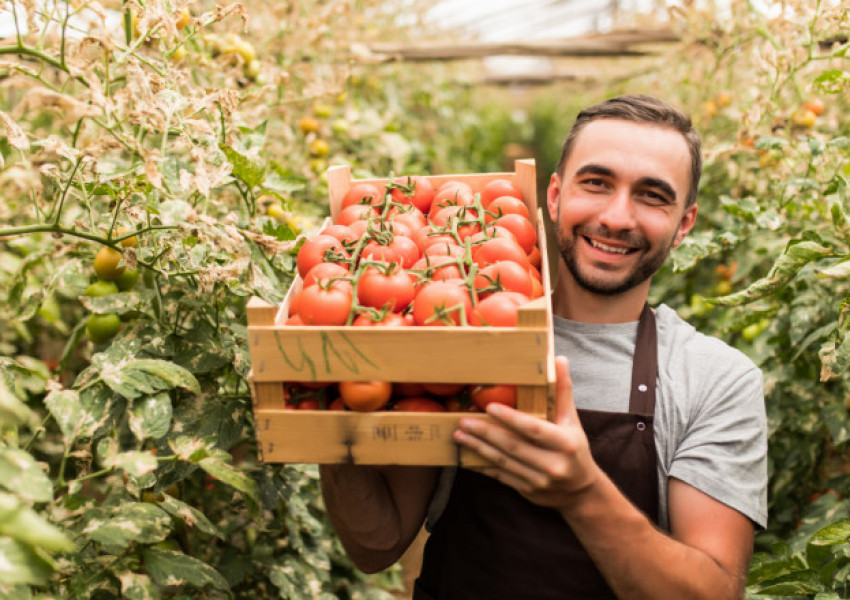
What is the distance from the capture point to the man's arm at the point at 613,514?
42.9 inches

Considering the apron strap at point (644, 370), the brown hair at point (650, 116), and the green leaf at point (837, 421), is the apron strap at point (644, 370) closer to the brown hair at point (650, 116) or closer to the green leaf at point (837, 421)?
the brown hair at point (650, 116)

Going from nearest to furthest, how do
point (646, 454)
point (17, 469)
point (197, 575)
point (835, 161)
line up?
point (17, 469), point (197, 575), point (646, 454), point (835, 161)

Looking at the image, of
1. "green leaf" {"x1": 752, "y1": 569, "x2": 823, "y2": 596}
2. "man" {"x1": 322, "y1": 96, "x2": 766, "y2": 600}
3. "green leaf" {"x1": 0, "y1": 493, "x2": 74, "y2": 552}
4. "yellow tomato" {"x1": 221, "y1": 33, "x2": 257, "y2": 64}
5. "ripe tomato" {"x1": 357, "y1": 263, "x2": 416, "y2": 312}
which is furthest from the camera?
"yellow tomato" {"x1": 221, "y1": 33, "x2": 257, "y2": 64}

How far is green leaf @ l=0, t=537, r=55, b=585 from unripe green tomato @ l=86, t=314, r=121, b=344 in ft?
→ 2.80

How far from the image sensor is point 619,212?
1.41 meters

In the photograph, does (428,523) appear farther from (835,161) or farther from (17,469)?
(835,161)

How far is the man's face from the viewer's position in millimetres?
1425

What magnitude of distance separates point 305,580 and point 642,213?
3.95ft

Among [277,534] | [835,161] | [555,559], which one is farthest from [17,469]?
[835,161]

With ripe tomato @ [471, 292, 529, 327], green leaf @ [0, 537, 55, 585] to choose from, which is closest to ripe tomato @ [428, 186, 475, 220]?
ripe tomato @ [471, 292, 529, 327]

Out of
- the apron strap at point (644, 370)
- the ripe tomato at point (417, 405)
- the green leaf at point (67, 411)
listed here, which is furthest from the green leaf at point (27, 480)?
the apron strap at point (644, 370)

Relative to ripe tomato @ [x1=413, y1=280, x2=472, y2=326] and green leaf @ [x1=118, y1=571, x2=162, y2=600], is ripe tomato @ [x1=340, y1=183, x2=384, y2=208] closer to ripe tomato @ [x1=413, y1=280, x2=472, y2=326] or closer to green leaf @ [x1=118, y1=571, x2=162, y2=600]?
ripe tomato @ [x1=413, y1=280, x2=472, y2=326]

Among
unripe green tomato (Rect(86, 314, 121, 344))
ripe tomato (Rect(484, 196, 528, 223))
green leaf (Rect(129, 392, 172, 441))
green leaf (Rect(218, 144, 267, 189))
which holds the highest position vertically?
green leaf (Rect(218, 144, 267, 189))

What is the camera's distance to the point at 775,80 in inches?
89.3
